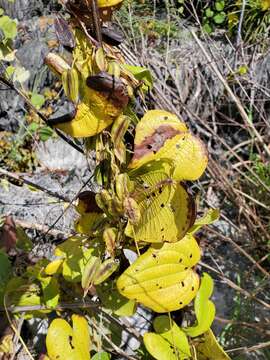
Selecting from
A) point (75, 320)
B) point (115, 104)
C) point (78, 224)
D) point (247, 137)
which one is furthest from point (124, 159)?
point (247, 137)

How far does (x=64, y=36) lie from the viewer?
550 mm

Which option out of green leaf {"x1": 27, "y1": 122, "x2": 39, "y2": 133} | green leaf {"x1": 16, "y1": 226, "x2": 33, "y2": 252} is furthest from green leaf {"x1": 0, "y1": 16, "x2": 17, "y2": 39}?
green leaf {"x1": 27, "y1": 122, "x2": 39, "y2": 133}

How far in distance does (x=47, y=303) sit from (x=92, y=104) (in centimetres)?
36

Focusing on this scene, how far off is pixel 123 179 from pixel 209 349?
1.13 feet

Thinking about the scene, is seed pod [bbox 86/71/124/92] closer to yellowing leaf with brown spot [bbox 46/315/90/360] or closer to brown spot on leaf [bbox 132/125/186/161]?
brown spot on leaf [bbox 132/125/186/161]

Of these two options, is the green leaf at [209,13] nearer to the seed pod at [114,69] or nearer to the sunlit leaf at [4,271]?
the sunlit leaf at [4,271]

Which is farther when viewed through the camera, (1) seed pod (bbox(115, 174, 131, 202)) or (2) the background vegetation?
(2) the background vegetation

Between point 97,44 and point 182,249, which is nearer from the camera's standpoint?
point 97,44

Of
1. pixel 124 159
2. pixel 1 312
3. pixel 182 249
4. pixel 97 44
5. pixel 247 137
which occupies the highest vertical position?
pixel 97 44

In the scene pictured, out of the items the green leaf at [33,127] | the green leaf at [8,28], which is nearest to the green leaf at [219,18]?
the green leaf at [33,127]

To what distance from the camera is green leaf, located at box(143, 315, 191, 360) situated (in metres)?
0.71

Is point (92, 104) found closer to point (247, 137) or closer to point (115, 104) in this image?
point (115, 104)

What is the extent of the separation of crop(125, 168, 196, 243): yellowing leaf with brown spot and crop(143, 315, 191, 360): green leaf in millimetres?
205

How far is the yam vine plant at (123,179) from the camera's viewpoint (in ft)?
1.79
